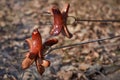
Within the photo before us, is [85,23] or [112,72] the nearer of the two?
[112,72]

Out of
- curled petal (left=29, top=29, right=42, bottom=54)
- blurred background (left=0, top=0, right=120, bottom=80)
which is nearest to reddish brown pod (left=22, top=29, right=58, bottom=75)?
curled petal (left=29, top=29, right=42, bottom=54)

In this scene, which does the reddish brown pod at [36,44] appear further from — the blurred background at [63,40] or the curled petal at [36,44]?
the blurred background at [63,40]


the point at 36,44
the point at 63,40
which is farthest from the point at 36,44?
the point at 63,40

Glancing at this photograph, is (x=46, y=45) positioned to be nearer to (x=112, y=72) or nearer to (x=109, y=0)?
(x=112, y=72)

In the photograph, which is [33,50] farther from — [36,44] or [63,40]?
[63,40]

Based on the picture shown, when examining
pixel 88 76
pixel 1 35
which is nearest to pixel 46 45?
pixel 88 76

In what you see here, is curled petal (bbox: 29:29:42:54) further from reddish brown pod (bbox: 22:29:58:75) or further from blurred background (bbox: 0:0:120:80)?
blurred background (bbox: 0:0:120:80)

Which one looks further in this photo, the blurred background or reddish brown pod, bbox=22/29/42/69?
the blurred background

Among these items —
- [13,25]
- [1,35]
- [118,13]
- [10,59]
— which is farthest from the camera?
[118,13]
